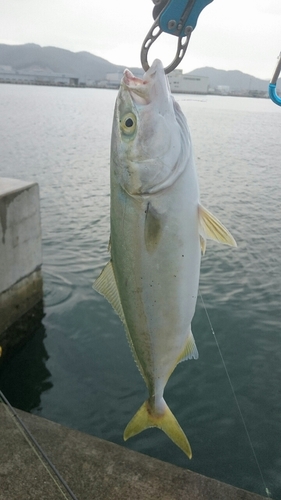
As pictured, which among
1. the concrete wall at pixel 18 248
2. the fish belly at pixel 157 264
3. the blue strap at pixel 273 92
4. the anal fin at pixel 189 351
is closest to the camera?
the fish belly at pixel 157 264

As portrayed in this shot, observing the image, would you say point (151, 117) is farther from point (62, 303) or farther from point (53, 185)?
point (53, 185)

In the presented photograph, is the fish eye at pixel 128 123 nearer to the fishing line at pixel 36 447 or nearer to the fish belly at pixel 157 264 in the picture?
the fish belly at pixel 157 264

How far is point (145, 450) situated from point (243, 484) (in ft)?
4.37

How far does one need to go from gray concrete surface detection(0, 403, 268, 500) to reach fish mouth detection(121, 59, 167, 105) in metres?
3.40

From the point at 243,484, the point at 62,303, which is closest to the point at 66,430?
the point at 243,484

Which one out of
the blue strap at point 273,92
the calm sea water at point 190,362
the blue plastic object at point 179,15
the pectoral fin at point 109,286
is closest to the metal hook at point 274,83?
the blue strap at point 273,92

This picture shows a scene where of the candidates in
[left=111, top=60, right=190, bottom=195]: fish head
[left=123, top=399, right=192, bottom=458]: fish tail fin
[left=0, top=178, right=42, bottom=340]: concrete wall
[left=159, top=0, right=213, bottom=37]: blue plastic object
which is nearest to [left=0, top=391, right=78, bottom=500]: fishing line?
[left=123, top=399, right=192, bottom=458]: fish tail fin

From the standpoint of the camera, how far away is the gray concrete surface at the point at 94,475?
3.88 meters

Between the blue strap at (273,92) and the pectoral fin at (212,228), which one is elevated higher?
the blue strap at (273,92)

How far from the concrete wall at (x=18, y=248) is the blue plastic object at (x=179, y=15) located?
4569 mm

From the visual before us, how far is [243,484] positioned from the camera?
5371 mm

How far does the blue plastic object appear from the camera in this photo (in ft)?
8.97

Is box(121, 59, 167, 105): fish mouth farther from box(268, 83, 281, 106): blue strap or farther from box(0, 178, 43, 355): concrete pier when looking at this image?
box(0, 178, 43, 355): concrete pier

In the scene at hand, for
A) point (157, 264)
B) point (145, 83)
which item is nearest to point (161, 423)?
point (157, 264)
